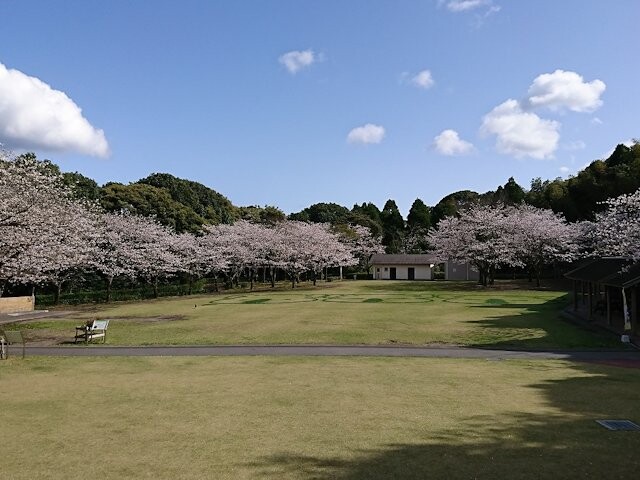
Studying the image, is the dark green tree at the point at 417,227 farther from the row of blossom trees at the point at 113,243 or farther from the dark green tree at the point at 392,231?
the row of blossom trees at the point at 113,243

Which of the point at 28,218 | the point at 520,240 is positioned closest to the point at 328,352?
the point at 28,218

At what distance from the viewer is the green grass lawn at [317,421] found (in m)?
7.10

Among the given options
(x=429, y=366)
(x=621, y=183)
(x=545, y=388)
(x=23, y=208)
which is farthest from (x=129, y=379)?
(x=621, y=183)

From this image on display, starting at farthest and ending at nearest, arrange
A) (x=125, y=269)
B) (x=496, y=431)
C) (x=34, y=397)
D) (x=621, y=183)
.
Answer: (x=621, y=183), (x=125, y=269), (x=34, y=397), (x=496, y=431)

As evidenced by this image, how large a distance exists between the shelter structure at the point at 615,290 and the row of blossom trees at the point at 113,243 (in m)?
26.6

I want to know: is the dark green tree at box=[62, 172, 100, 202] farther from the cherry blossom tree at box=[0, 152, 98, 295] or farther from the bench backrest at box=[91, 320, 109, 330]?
the bench backrest at box=[91, 320, 109, 330]

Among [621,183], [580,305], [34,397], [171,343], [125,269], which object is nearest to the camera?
[34,397]

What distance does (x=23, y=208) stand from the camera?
22.1 m

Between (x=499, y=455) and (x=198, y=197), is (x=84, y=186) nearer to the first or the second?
(x=198, y=197)

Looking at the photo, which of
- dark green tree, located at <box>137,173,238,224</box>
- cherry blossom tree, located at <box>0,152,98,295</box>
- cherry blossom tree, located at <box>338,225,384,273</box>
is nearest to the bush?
cherry blossom tree, located at <box>338,225,384,273</box>

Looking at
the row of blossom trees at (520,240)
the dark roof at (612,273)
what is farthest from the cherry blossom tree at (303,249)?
the dark roof at (612,273)

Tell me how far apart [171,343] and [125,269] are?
27875 mm

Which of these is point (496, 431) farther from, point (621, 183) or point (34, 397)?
point (621, 183)

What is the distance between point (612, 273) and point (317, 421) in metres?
22.2
